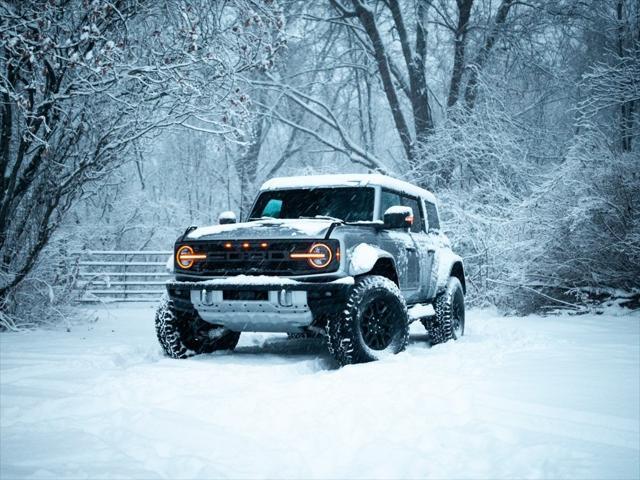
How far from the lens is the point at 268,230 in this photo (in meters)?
5.54

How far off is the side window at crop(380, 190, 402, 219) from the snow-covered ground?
1646 mm

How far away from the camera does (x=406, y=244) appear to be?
6754mm

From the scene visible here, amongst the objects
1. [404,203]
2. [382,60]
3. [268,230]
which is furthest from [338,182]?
[382,60]

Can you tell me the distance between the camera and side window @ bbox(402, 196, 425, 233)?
755 cm

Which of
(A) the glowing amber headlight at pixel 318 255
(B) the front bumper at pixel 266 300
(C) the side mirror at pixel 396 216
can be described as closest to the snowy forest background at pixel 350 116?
(B) the front bumper at pixel 266 300

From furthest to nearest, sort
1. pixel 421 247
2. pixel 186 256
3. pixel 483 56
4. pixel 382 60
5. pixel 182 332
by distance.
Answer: pixel 382 60, pixel 483 56, pixel 421 247, pixel 182 332, pixel 186 256

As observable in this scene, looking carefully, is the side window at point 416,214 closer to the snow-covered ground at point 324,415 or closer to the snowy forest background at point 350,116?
the snow-covered ground at point 324,415

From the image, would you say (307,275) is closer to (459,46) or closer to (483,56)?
(483,56)

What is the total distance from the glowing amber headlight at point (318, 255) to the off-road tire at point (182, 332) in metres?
1.33

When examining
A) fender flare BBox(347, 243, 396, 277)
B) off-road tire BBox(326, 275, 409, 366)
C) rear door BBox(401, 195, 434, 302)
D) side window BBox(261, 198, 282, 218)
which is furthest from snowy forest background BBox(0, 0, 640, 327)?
off-road tire BBox(326, 275, 409, 366)

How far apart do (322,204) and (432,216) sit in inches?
92.5

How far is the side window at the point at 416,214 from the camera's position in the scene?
7.55 metres

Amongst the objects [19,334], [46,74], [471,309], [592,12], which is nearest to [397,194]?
[46,74]

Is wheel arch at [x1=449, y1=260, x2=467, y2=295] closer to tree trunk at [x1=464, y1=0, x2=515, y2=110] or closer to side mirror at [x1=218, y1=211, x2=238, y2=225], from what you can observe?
side mirror at [x1=218, y1=211, x2=238, y2=225]
